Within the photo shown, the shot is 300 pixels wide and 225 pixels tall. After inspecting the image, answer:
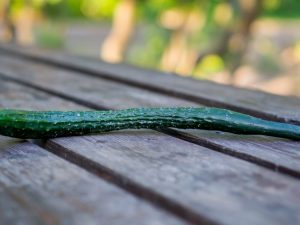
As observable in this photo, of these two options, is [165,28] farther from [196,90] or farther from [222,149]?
[222,149]

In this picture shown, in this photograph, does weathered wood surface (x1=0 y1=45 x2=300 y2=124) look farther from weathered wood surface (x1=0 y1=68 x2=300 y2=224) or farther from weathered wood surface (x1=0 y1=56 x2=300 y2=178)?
weathered wood surface (x1=0 y1=68 x2=300 y2=224)

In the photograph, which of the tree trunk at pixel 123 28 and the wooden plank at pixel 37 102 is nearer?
the wooden plank at pixel 37 102

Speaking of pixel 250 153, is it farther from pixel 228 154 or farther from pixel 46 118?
pixel 46 118

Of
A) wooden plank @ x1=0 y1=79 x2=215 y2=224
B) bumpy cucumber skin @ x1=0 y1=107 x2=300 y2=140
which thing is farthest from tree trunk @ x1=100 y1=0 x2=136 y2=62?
bumpy cucumber skin @ x1=0 y1=107 x2=300 y2=140

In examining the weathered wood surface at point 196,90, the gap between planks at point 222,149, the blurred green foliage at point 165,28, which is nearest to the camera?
the gap between planks at point 222,149

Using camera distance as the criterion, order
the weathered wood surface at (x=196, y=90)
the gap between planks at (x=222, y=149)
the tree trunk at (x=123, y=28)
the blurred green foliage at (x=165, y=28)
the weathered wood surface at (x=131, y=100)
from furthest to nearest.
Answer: the blurred green foliage at (x=165, y=28)
the tree trunk at (x=123, y=28)
the weathered wood surface at (x=196, y=90)
the weathered wood surface at (x=131, y=100)
the gap between planks at (x=222, y=149)

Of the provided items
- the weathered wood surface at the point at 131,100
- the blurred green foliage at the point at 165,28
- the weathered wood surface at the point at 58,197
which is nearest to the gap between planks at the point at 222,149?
the weathered wood surface at the point at 131,100

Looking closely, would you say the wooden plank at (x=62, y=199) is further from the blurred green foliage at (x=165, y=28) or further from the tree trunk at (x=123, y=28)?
the tree trunk at (x=123, y=28)
